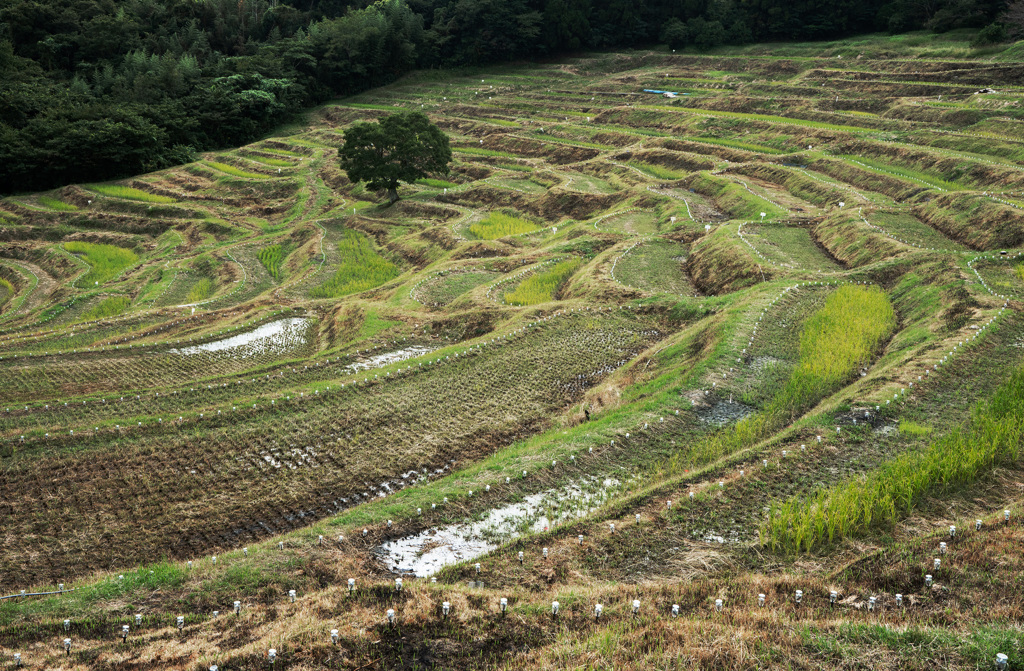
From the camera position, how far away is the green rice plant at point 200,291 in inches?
1502

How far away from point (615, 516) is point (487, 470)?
358 centimetres

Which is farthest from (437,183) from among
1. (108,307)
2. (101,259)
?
(108,307)

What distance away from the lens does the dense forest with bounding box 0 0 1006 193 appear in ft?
204

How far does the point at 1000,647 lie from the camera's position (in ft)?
29.9

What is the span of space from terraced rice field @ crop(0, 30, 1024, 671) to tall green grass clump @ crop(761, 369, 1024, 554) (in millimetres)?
73

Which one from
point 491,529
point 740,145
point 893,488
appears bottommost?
point 491,529

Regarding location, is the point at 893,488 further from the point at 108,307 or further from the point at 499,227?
the point at 108,307

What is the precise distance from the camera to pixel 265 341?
2902 centimetres

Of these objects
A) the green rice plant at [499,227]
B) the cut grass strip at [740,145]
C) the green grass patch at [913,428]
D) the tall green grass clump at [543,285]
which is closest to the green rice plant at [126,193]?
the green rice plant at [499,227]

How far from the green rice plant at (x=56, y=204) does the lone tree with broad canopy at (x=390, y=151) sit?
22.7 m

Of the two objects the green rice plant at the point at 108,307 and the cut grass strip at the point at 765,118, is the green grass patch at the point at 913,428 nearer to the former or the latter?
the green rice plant at the point at 108,307

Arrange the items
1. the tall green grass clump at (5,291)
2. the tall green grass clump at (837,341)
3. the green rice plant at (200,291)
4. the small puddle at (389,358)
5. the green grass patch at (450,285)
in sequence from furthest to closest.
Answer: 1. the tall green grass clump at (5,291)
2. the green rice plant at (200,291)
3. the green grass patch at (450,285)
4. the small puddle at (389,358)
5. the tall green grass clump at (837,341)

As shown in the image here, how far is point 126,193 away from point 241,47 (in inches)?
1761

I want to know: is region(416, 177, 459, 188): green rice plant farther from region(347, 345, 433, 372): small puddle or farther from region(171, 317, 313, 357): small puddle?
region(347, 345, 433, 372): small puddle
